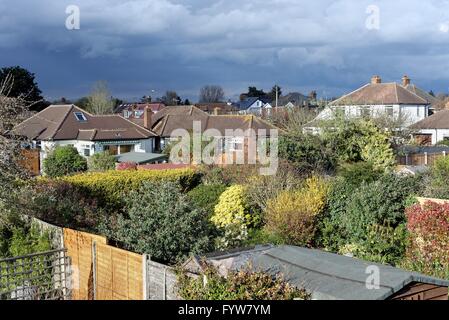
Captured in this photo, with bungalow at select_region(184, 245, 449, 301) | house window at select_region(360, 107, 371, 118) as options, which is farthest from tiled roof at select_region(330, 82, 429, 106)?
bungalow at select_region(184, 245, 449, 301)

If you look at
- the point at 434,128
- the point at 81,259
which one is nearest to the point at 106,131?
the point at 434,128

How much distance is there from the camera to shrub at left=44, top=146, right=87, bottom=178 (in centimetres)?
3500

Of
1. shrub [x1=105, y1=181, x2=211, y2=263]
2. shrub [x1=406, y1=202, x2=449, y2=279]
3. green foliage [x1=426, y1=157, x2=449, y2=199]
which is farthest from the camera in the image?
green foliage [x1=426, y1=157, x2=449, y2=199]

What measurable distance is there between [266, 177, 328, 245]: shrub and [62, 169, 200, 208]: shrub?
653 centimetres

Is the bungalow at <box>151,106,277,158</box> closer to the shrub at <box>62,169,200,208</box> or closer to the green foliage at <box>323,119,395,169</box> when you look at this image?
the green foliage at <box>323,119,395,169</box>

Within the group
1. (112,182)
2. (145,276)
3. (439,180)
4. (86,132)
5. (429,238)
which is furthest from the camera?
(86,132)

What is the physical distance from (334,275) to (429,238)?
22.6 feet

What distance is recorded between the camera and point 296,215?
17.6 metres

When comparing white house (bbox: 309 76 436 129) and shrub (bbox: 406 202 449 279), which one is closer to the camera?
shrub (bbox: 406 202 449 279)

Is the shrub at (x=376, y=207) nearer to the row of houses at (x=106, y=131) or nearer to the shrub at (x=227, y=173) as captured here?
the shrub at (x=227, y=173)

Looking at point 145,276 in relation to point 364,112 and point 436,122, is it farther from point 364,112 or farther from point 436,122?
point 436,122

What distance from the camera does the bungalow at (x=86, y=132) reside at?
44125 mm
